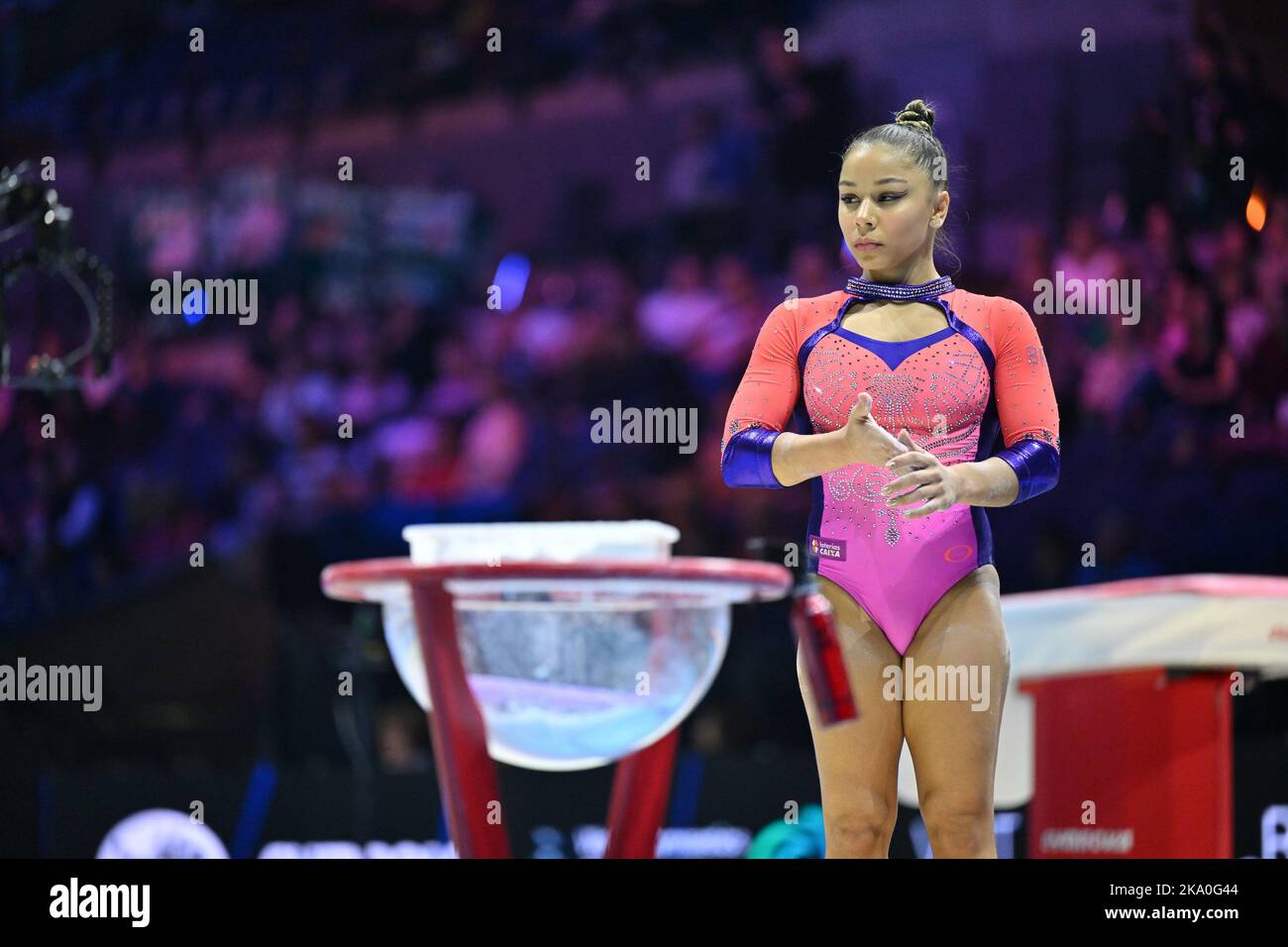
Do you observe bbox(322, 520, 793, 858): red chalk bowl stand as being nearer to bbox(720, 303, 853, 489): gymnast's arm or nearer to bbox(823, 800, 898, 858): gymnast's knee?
bbox(720, 303, 853, 489): gymnast's arm

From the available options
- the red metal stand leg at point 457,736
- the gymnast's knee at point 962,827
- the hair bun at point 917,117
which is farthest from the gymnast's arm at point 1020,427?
the red metal stand leg at point 457,736

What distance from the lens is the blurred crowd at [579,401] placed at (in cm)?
577

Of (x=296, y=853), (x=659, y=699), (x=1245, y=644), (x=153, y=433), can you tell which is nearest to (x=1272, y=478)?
(x=1245, y=644)

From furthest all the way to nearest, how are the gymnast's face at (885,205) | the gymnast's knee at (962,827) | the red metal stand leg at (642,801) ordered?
1. the red metal stand leg at (642,801)
2. the gymnast's face at (885,205)
3. the gymnast's knee at (962,827)

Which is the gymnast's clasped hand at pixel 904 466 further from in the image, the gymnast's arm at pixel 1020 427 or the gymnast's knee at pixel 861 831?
the gymnast's knee at pixel 861 831

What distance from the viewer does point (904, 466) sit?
208 centimetres

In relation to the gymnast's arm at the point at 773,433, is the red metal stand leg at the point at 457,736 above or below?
below

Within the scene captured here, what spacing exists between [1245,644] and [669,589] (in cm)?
145

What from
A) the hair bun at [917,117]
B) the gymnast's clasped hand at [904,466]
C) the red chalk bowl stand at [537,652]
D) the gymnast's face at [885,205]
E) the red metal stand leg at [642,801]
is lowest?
the red metal stand leg at [642,801]

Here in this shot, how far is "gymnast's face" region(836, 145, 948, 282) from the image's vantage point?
229 cm

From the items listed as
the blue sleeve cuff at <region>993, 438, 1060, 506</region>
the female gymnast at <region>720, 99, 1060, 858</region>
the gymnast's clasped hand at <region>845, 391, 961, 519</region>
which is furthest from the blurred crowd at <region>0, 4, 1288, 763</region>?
the gymnast's clasped hand at <region>845, 391, 961, 519</region>

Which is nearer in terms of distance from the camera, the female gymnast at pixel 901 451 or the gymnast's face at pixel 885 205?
the female gymnast at pixel 901 451

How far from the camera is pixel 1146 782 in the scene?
309 cm
